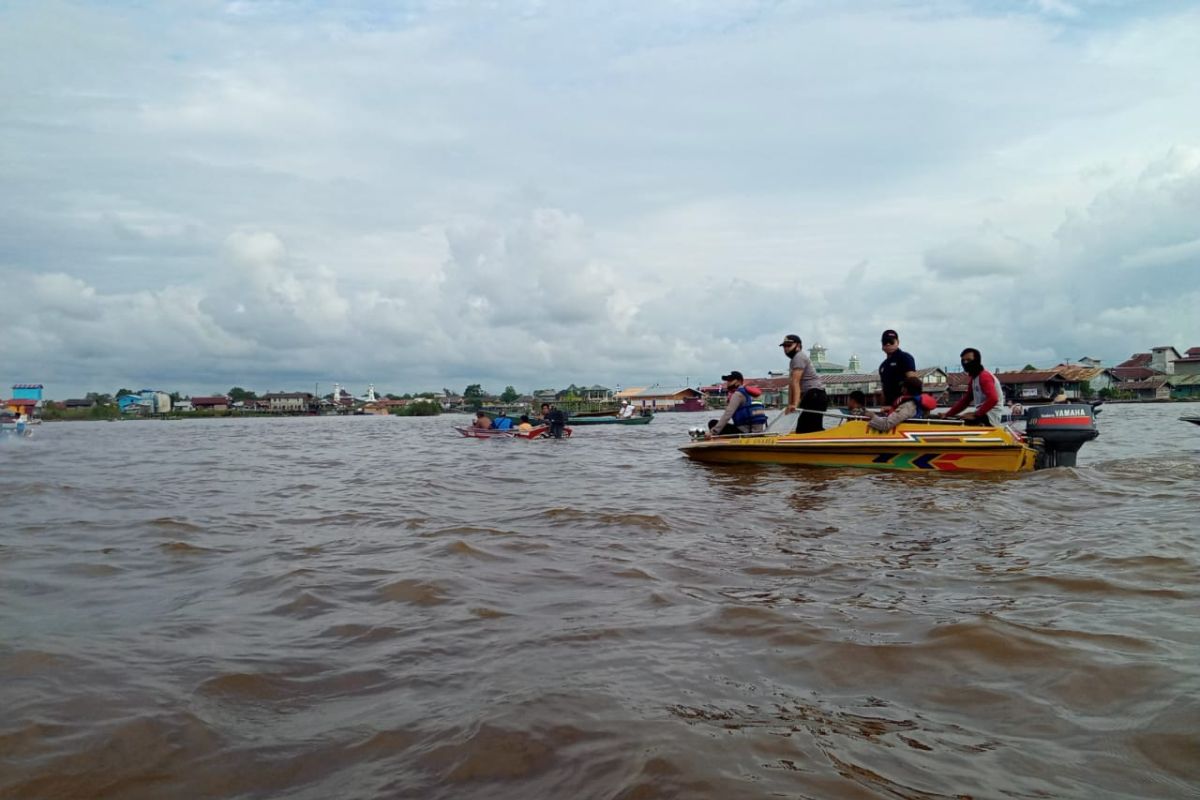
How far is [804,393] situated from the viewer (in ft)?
38.3

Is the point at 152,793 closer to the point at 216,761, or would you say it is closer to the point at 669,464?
the point at 216,761

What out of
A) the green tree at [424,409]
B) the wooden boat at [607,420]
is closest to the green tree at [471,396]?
the green tree at [424,409]

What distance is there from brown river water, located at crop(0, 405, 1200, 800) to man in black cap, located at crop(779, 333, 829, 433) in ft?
14.9

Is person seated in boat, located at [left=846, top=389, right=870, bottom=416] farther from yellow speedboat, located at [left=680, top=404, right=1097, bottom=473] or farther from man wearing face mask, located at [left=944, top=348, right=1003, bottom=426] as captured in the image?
man wearing face mask, located at [left=944, top=348, right=1003, bottom=426]

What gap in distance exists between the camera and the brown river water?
2.08 metres

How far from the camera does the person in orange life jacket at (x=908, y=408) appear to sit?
1006cm

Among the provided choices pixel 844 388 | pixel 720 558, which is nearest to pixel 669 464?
pixel 720 558

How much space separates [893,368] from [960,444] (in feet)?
5.02

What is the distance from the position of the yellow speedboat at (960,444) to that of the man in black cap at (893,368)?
0.87m

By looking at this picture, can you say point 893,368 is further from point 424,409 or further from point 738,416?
point 424,409

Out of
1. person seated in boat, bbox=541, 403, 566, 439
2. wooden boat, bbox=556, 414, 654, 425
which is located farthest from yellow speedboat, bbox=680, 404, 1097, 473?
wooden boat, bbox=556, 414, 654, 425

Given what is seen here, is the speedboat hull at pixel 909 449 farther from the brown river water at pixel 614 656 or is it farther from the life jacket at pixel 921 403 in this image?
the brown river water at pixel 614 656

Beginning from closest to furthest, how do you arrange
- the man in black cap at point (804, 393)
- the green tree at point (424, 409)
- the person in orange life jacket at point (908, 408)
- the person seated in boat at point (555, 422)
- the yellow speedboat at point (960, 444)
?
the yellow speedboat at point (960, 444) → the person in orange life jacket at point (908, 408) → the man in black cap at point (804, 393) → the person seated in boat at point (555, 422) → the green tree at point (424, 409)

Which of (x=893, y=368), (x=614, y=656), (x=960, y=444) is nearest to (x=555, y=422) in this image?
(x=893, y=368)
